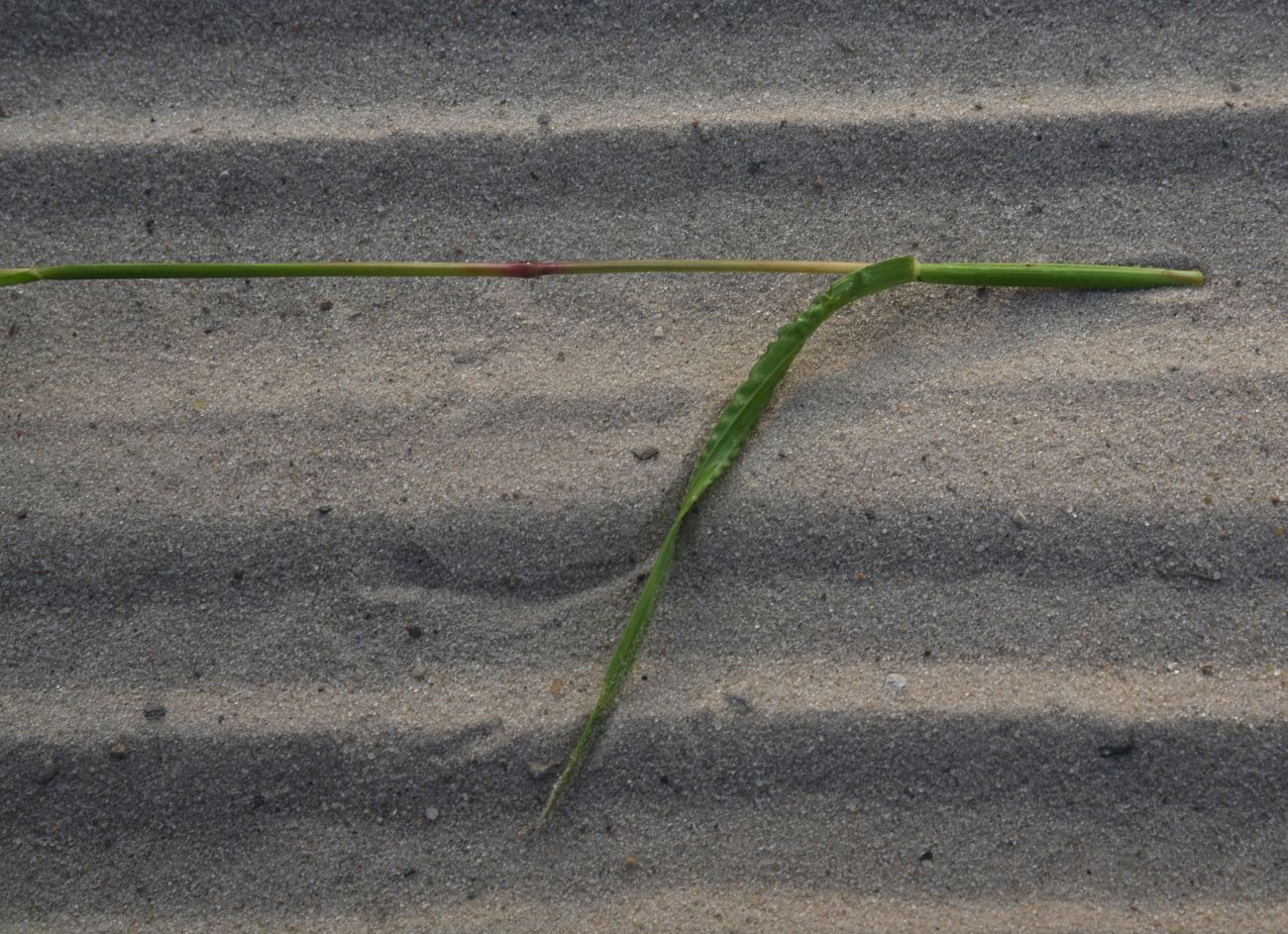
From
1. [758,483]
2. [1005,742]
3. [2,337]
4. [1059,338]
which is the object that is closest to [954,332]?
[1059,338]

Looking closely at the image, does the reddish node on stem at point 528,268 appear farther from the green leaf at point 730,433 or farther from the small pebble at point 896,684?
the small pebble at point 896,684

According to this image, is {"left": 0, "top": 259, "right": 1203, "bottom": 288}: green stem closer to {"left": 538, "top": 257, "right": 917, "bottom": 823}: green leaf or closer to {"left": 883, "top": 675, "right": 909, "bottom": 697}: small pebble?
{"left": 538, "top": 257, "right": 917, "bottom": 823}: green leaf

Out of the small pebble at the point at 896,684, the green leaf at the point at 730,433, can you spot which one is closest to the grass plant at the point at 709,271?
the green leaf at the point at 730,433

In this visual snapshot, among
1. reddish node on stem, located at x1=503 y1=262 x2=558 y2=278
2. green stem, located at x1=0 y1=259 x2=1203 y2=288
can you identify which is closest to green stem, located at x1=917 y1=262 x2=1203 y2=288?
green stem, located at x1=0 y1=259 x2=1203 y2=288

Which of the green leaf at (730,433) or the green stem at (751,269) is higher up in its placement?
the green stem at (751,269)

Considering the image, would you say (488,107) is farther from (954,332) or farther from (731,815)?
(731,815)
